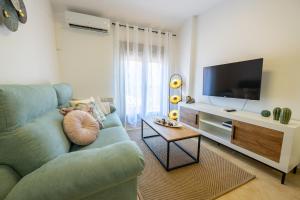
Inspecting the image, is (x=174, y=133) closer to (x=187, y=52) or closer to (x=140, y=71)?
(x=140, y=71)

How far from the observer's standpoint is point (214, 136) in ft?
7.56

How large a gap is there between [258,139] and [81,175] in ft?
6.37

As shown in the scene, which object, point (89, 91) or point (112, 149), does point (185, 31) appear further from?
point (112, 149)

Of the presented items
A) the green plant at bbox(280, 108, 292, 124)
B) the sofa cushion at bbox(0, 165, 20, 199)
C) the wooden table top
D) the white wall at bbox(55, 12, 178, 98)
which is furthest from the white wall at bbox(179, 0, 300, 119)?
the sofa cushion at bbox(0, 165, 20, 199)

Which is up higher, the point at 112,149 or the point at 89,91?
the point at 89,91

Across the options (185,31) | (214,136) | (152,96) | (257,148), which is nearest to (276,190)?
(257,148)

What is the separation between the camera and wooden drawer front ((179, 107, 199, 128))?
2623mm

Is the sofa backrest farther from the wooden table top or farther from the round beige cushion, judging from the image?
the wooden table top

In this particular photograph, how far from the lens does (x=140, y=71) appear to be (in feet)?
10.5

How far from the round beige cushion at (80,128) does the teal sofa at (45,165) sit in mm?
309

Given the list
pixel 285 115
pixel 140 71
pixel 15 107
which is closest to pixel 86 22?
pixel 140 71

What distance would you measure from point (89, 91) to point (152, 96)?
1425 millimetres

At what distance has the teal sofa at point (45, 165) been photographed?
0.67 metres

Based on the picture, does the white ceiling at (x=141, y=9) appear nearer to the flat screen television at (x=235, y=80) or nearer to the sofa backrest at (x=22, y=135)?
the flat screen television at (x=235, y=80)
